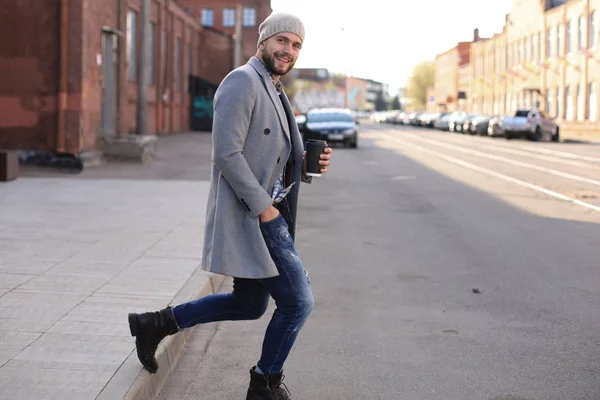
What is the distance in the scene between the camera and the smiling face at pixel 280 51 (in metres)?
4.05

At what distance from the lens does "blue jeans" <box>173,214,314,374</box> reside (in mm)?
4008

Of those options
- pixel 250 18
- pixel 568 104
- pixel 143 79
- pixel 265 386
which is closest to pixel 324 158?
pixel 265 386

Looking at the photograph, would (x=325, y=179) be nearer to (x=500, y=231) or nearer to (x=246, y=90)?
(x=500, y=231)

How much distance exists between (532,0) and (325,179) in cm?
5031

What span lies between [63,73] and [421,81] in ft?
414

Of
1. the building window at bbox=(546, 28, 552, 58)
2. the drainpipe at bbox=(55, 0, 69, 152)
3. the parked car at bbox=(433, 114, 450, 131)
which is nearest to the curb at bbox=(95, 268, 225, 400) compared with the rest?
the drainpipe at bbox=(55, 0, 69, 152)

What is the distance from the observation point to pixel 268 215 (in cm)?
396

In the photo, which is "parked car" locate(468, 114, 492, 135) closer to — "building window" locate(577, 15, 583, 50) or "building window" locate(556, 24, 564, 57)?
"building window" locate(556, 24, 564, 57)

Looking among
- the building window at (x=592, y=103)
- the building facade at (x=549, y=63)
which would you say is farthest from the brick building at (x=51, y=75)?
the building window at (x=592, y=103)

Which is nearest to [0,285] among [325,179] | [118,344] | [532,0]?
[118,344]

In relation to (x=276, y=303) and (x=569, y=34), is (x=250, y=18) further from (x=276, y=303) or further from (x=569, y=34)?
(x=276, y=303)

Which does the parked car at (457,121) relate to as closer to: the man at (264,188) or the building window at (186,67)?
the building window at (186,67)

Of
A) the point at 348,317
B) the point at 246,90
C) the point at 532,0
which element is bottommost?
the point at 348,317

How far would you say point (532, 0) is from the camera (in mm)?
64688
